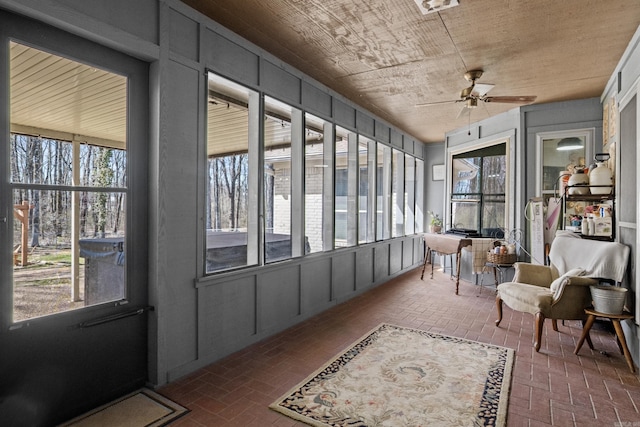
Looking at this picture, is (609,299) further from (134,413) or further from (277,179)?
(134,413)

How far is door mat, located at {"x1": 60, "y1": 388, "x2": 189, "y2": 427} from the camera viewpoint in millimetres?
2146

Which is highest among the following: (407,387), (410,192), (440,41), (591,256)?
(440,41)

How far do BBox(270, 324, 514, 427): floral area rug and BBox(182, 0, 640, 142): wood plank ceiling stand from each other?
2.86 metres

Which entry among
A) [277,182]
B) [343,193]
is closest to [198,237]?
[277,182]

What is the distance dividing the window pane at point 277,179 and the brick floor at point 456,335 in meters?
0.97

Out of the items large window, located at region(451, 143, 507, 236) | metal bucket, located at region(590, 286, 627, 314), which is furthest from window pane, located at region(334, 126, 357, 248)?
metal bucket, located at region(590, 286, 627, 314)

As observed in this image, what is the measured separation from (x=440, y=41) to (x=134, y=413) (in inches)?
150

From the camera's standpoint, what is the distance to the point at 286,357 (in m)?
3.13

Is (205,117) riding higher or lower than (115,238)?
higher

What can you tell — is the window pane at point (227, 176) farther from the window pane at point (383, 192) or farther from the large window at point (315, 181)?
the window pane at point (383, 192)

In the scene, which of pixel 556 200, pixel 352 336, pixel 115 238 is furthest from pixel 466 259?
pixel 115 238

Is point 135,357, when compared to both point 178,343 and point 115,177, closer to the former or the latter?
point 178,343

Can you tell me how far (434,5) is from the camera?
→ 2.64 metres

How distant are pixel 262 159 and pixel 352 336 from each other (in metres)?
2.03
